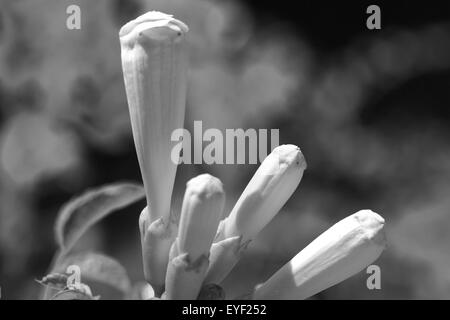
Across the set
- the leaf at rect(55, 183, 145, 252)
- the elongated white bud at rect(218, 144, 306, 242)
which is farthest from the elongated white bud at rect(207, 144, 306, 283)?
the leaf at rect(55, 183, 145, 252)

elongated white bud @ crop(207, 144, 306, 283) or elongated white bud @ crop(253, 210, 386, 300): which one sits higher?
elongated white bud @ crop(207, 144, 306, 283)

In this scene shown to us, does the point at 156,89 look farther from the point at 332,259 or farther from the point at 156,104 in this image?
the point at 332,259

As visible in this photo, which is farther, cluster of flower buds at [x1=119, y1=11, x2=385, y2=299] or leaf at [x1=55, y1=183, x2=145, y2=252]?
leaf at [x1=55, y1=183, x2=145, y2=252]

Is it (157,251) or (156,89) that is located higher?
(156,89)

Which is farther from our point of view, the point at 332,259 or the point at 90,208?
the point at 90,208

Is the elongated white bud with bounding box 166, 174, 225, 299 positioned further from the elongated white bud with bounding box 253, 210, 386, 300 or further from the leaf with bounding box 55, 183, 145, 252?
the leaf with bounding box 55, 183, 145, 252

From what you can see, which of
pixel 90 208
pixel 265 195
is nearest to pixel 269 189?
pixel 265 195

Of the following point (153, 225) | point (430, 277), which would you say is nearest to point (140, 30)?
point (153, 225)
